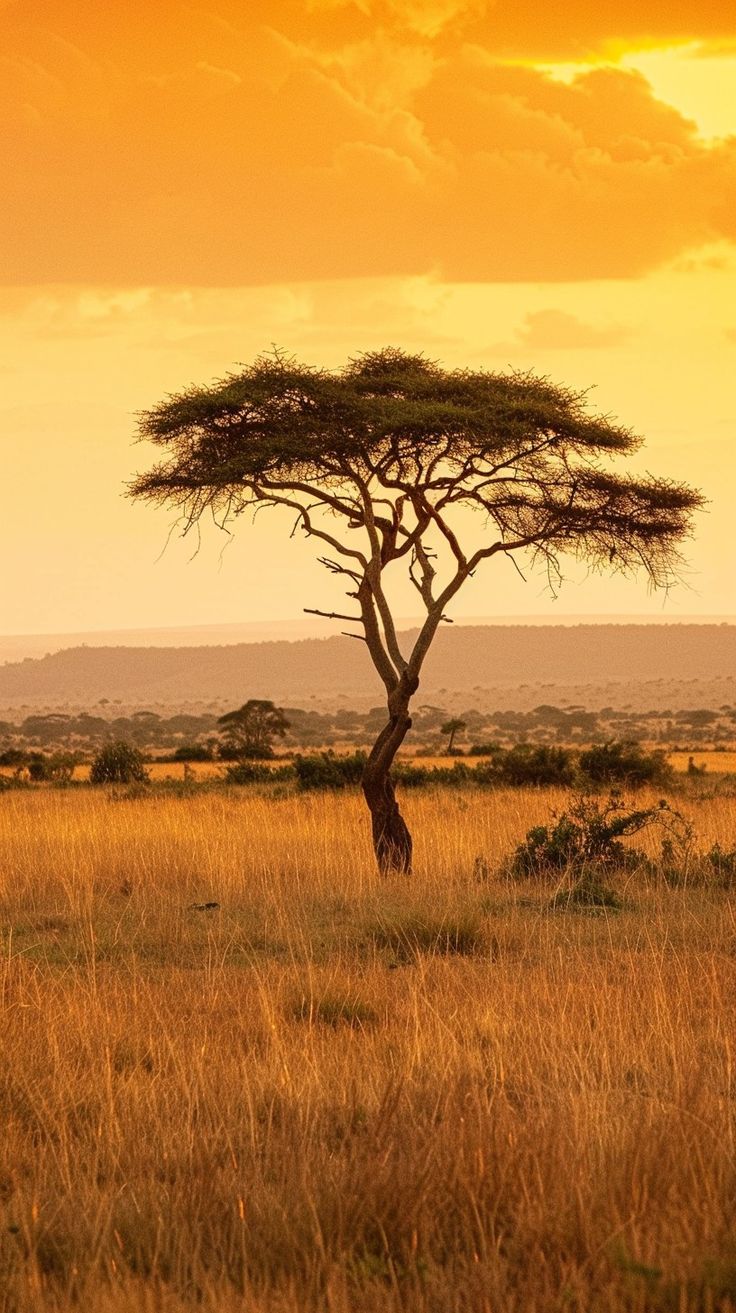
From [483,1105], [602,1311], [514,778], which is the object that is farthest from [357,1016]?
[514,778]

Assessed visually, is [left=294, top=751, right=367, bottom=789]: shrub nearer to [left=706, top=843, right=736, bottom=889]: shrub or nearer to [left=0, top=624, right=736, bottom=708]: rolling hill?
[left=706, top=843, right=736, bottom=889]: shrub

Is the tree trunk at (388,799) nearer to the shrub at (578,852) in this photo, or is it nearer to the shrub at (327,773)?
the shrub at (578,852)

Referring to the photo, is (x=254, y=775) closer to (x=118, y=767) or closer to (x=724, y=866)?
(x=118, y=767)

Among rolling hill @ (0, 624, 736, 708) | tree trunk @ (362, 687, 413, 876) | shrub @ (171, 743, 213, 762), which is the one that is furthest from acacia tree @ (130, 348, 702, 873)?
rolling hill @ (0, 624, 736, 708)

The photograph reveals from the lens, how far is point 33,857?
16.0 m

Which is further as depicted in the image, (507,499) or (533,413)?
(507,499)

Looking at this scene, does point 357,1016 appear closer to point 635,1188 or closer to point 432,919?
point 432,919

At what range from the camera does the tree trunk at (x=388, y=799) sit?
50.1 ft

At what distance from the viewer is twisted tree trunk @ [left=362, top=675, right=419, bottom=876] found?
1525 centimetres

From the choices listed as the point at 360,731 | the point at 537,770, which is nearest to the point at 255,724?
the point at 537,770

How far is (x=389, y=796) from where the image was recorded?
Answer: 614 inches

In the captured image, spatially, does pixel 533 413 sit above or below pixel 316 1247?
above

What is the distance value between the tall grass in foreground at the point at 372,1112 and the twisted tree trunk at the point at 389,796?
2.76m

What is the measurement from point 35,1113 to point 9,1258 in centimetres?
151
